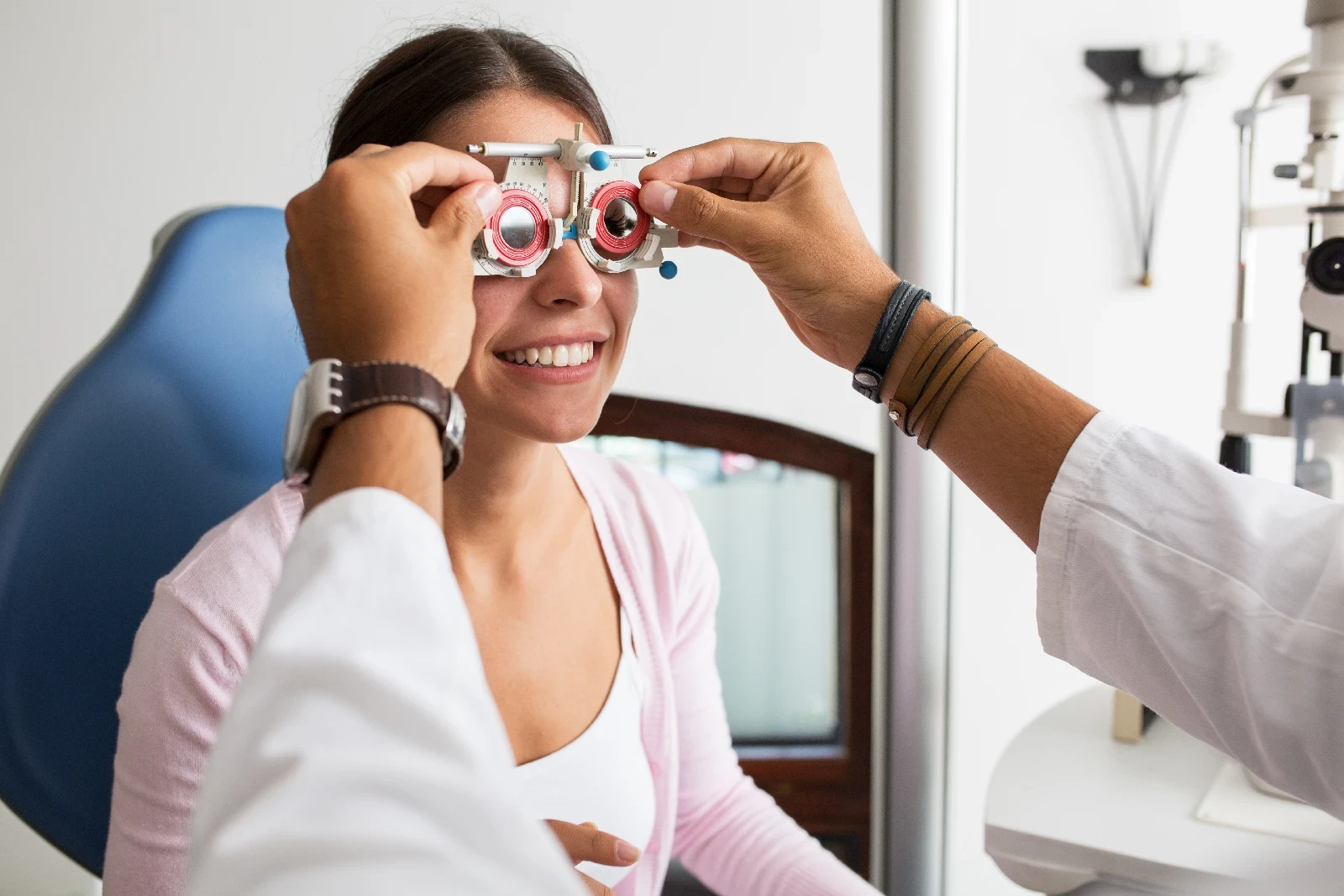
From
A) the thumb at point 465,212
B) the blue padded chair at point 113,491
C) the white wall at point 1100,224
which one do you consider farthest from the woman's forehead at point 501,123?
the white wall at point 1100,224

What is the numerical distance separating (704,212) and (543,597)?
0.51 m

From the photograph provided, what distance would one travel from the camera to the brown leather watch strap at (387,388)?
23.7 inches

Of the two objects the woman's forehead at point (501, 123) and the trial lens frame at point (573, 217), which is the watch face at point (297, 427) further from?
the woman's forehead at point (501, 123)

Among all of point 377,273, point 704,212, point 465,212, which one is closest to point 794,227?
point 704,212

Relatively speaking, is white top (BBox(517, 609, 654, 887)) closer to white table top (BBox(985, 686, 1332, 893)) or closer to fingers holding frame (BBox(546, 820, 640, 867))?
fingers holding frame (BBox(546, 820, 640, 867))

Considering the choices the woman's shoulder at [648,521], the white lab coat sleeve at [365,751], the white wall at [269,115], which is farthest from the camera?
the white wall at [269,115]

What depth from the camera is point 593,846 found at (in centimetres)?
91

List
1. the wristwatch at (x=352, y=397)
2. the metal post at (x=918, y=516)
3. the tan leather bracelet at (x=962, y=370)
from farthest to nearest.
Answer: the metal post at (x=918, y=516) → the tan leather bracelet at (x=962, y=370) → the wristwatch at (x=352, y=397)

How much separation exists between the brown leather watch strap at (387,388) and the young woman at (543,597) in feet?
1.29

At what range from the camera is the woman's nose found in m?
1.03

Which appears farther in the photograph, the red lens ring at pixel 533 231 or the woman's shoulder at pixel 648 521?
the woman's shoulder at pixel 648 521

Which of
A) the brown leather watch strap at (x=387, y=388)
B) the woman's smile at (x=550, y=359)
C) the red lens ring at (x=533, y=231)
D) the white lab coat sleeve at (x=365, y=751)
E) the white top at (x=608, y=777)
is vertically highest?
the red lens ring at (x=533, y=231)

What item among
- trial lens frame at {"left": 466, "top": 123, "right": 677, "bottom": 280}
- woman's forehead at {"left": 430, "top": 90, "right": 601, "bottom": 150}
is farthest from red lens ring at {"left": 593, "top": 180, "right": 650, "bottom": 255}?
woman's forehead at {"left": 430, "top": 90, "right": 601, "bottom": 150}

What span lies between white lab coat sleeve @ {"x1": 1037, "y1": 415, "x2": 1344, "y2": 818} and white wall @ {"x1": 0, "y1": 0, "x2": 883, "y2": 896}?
0.94 metres
